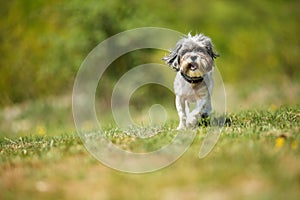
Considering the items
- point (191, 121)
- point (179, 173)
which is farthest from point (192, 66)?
point (179, 173)

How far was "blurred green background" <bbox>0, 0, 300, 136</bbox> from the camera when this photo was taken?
59.3ft

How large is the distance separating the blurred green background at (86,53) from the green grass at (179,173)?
9013mm

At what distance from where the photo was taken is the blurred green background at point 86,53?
18.1 m

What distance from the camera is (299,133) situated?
6770 millimetres

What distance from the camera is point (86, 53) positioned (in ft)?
63.9

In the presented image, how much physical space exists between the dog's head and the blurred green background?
7363 mm

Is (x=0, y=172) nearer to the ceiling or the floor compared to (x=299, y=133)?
nearer to the floor

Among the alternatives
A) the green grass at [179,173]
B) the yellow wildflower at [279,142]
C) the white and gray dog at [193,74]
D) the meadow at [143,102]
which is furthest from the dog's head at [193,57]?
the yellow wildflower at [279,142]

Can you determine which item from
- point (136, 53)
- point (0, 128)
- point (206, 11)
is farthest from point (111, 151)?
point (206, 11)

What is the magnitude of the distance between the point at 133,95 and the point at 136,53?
1.45 m

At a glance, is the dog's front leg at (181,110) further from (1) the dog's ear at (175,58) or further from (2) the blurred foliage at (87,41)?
(2) the blurred foliage at (87,41)

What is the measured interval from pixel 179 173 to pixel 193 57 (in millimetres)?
2703

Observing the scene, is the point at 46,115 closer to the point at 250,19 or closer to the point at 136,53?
the point at 136,53

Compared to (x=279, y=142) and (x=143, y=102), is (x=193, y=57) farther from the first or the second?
(x=143, y=102)
